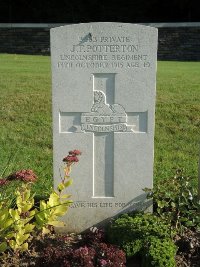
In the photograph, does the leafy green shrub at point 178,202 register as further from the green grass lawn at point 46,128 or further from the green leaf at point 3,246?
the green grass lawn at point 46,128

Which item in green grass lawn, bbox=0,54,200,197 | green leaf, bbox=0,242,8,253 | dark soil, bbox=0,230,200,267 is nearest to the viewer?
green leaf, bbox=0,242,8,253

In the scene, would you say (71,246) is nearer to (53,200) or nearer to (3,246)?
(53,200)

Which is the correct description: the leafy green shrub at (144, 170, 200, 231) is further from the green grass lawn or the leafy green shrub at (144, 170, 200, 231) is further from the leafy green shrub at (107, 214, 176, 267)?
the green grass lawn

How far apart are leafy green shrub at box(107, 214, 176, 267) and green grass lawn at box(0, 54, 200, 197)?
1.33 meters

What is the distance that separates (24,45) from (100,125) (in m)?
16.2

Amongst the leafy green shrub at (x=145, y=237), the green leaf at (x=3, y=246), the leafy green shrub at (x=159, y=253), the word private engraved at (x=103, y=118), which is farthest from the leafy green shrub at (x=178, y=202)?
the green leaf at (x=3, y=246)

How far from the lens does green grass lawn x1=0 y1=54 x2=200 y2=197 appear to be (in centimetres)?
538

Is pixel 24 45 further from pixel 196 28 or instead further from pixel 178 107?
pixel 178 107

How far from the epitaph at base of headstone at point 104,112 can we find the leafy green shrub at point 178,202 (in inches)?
5.0

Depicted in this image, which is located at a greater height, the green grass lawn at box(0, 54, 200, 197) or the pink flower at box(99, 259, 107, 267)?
the green grass lawn at box(0, 54, 200, 197)

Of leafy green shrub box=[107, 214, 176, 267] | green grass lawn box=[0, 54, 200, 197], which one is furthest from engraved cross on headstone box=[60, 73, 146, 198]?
green grass lawn box=[0, 54, 200, 197]

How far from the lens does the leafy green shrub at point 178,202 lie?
3551mm

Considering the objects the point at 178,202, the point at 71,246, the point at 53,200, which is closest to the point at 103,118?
the point at 53,200

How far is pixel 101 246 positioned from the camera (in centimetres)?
313
